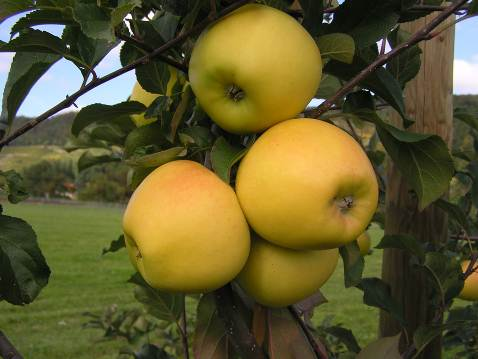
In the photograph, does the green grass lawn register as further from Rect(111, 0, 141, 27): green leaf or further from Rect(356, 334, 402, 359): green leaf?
Rect(111, 0, 141, 27): green leaf

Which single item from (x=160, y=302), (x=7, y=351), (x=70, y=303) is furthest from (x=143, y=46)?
(x=70, y=303)

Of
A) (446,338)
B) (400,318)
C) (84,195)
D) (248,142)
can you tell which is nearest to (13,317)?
(446,338)

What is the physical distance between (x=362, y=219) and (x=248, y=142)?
0.14 m

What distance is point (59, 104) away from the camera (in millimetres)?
568

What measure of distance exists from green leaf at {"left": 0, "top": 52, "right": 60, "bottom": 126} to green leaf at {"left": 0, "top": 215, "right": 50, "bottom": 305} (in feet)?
0.45

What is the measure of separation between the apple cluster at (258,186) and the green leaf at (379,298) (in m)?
0.55

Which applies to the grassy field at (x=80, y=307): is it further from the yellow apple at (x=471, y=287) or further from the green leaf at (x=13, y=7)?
the green leaf at (x=13, y=7)

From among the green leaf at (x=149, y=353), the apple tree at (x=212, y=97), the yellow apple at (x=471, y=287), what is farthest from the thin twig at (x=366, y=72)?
the yellow apple at (x=471, y=287)

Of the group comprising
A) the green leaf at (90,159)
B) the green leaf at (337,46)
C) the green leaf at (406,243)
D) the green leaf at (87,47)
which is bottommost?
the green leaf at (406,243)

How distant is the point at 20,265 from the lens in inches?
24.5

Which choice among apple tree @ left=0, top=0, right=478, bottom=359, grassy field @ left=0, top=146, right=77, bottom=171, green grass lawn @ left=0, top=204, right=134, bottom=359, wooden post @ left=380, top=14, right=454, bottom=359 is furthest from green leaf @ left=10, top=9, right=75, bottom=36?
grassy field @ left=0, top=146, right=77, bottom=171

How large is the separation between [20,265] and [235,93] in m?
0.32

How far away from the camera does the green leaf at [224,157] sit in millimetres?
530

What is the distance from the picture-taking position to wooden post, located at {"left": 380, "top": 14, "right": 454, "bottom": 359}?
116 cm
